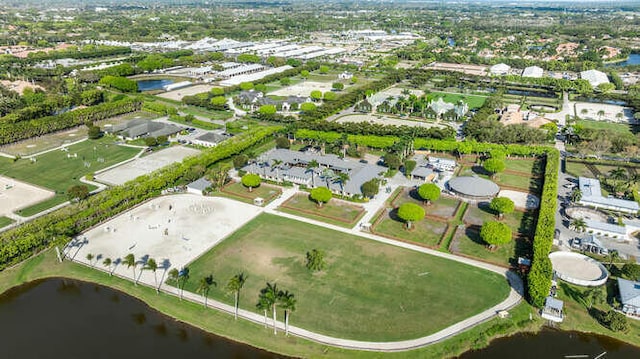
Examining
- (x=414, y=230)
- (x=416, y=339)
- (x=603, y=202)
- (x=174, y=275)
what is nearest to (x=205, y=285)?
(x=174, y=275)

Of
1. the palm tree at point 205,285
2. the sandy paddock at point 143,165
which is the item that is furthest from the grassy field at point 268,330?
the sandy paddock at point 143,165

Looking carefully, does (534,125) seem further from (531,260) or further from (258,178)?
(258,178)

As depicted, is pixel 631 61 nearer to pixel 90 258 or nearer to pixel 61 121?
pixel 61 121

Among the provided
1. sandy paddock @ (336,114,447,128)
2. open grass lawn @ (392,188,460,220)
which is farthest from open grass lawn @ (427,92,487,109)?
open grass lawn @ (392,188,460,220)

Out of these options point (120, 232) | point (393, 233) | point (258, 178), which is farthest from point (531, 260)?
point (120, 232)

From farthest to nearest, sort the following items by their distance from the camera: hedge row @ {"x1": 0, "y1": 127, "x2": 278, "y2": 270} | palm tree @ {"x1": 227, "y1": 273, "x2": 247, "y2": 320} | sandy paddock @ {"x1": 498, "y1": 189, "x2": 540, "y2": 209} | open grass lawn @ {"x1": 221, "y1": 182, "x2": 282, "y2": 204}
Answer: open grass lawn @ {"x1": 221, "y1": 182, "x2": 282, "y2": 204} → sandy paddock @ {"x1": 498, "y1": 189, "x2": 540, "y2": 209} → hedge row @ {"x1": 0, "y1": 127, "x2": 278, "y2": 270} → palm tree @ {"x1": 227, "y1": 273, "x2": 247, "y2": 320}

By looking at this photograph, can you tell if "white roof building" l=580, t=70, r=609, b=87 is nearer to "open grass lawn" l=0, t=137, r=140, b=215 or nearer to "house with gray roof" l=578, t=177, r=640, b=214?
"house with gray roof" l=578, t=177, r=640, b=214

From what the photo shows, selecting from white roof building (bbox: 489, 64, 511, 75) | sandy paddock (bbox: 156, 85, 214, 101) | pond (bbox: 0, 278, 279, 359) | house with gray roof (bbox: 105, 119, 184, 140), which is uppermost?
white roof building (bbox: 489, 64, 511, 75)
